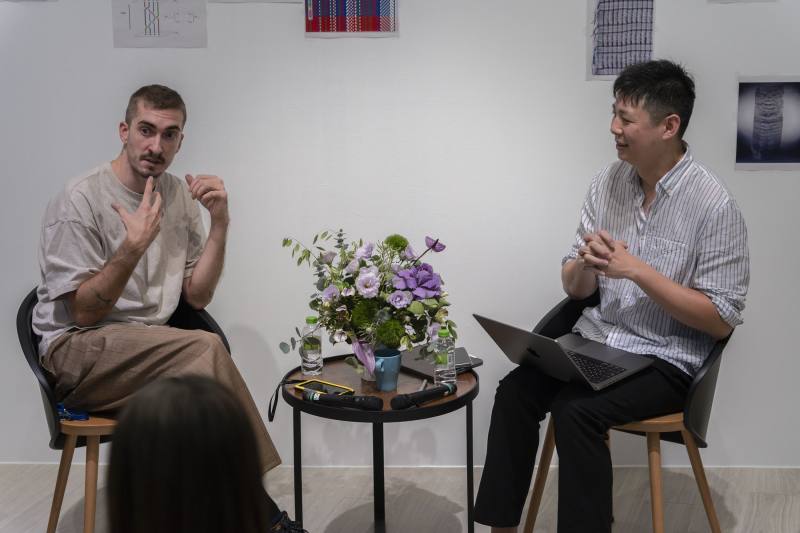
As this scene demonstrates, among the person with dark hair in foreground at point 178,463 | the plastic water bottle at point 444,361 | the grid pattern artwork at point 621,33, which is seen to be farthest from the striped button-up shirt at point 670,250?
the person with dark hair in foreground at point 178,463

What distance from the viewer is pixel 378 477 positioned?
9.27ft

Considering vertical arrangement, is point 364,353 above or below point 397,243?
below

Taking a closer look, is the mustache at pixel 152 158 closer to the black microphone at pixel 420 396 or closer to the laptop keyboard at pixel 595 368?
the black microphone at pixel 420 396

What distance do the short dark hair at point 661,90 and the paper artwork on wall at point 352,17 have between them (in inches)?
40.5

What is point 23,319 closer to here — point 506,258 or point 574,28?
point 506,258

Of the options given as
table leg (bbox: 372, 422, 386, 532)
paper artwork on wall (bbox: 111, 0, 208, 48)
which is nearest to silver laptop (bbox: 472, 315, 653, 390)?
table leg (bbox: 372, 422, 386, 532)

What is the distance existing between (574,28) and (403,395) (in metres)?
1.60

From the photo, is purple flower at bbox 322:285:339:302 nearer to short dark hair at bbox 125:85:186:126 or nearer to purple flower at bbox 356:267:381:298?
purple flower at bbox 356:267:381:298

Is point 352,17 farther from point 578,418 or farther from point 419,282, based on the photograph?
point 578,418

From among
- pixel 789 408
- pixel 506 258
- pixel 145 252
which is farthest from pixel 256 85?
pixel 789 408

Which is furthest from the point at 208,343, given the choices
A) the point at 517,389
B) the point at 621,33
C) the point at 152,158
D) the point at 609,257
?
the point at 621,33

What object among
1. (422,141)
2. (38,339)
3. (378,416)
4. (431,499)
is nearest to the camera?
(378,416)

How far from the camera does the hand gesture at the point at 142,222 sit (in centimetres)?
251

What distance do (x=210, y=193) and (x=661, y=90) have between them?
1.43m
